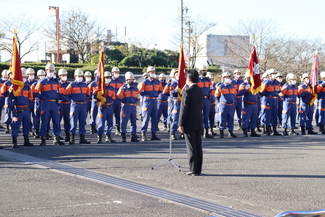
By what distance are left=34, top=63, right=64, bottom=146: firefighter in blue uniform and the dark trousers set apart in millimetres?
5950

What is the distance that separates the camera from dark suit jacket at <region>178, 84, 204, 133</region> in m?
9.80

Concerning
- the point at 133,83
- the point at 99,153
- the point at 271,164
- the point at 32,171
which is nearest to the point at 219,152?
the point at 271,164

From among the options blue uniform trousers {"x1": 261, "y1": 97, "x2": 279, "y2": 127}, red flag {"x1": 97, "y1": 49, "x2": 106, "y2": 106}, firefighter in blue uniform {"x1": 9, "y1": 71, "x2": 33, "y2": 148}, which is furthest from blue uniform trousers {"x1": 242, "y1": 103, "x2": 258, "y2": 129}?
firefighter in blue uniform {"x1": 9, "y1": 71, "x2": 33, "y2": 148}

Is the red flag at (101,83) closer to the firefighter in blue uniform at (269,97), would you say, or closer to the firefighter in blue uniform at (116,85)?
the firefighter in blue uniform at (116,85)

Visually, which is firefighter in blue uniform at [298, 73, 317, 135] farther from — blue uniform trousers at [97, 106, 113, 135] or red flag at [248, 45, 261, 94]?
blue uniform trousers at [97, 106, 113, 135]

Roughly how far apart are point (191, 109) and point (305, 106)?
392 inches

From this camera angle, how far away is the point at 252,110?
57.1 ft

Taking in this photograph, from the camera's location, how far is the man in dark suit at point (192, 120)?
9.80 meters

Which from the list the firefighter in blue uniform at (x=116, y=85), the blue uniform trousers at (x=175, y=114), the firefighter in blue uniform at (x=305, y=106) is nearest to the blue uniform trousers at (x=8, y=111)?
the firefighter in blue uniform at (x=116, y=85)

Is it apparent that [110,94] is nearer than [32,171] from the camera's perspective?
No

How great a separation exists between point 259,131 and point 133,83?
21.3 ft

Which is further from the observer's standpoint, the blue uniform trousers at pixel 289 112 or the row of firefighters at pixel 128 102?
the blue uniform trousers at pixel 289 112

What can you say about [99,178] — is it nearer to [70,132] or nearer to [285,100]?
[70,132]

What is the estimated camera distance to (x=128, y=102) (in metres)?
15.6
